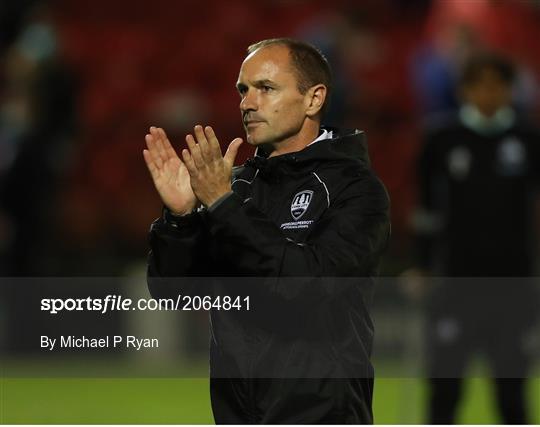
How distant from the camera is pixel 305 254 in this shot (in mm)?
3082

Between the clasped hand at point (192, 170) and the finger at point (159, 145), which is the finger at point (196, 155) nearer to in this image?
the clasped hand at point (192, 170)

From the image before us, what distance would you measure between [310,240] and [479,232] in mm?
3416

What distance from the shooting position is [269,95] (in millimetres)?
3338

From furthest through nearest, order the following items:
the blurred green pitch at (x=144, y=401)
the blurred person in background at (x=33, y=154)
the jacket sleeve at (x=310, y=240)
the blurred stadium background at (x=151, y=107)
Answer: the blurred person in background at (x=33, y=154) < the blurred stadium background at (x=151, y=107) < the blurred green pitch at (x=144, y=401) < the jacket sleeve at (x=310, y=240)

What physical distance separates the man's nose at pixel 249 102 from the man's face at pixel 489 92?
3.27 m

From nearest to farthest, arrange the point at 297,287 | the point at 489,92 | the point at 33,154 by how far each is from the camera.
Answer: the point at 297,287
the point at 489,92
the point at 33,154

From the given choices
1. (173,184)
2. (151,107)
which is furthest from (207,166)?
(151,107)

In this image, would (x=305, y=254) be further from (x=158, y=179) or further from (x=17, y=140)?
(x=17, y=140)

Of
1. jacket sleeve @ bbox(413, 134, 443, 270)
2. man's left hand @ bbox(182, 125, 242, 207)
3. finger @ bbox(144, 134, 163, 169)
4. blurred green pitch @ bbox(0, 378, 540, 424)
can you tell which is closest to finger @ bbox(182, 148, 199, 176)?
man's left hand @ bbox(182, 125, 242, 207)

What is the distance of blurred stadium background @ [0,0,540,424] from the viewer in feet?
28.9

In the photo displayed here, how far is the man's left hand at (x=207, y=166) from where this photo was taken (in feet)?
10.2

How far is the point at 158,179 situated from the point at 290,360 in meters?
0.59

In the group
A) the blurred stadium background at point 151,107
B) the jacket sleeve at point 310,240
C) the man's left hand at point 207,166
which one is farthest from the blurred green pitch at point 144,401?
the man's left hand at point 207,166

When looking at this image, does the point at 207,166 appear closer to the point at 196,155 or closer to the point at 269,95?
the point at 196,155
